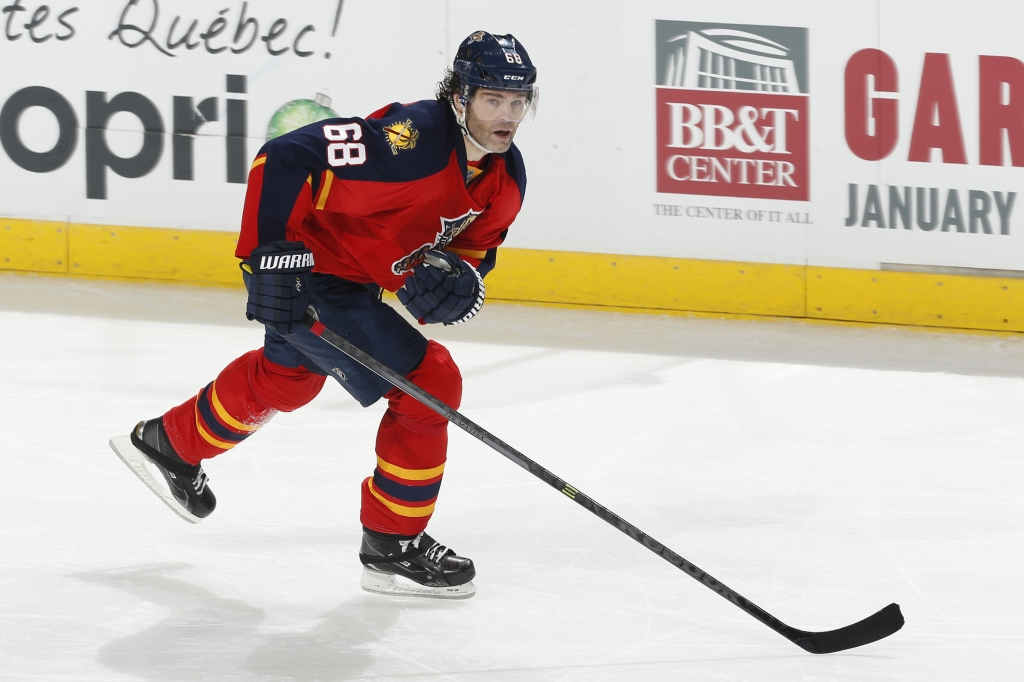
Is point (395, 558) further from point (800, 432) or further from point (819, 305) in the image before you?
point (819, 305)

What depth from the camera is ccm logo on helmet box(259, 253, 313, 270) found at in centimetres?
251

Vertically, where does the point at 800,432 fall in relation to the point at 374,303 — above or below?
below

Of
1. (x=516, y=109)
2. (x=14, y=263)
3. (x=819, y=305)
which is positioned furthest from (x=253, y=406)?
(x=14, y=263)

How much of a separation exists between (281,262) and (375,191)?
224 millimetres

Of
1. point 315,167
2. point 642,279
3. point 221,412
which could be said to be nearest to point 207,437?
point 221,412

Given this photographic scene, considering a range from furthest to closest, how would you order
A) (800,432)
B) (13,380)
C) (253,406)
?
(13,380), (800,432), (253,406)

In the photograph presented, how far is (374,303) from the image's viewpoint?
9.06ft

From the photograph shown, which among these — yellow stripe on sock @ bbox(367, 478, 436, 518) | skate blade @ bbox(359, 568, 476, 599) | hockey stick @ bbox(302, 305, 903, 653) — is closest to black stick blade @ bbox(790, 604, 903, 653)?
hockey stick @ bbox(302, 305, 903, 653)

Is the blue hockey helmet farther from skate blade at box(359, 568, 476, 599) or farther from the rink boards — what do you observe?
the rink boards

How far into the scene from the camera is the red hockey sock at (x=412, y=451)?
106 inches

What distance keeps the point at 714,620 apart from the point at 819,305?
2927 millimetres

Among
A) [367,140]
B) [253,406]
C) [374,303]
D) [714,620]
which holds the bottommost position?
[714,620]

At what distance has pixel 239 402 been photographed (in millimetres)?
2840

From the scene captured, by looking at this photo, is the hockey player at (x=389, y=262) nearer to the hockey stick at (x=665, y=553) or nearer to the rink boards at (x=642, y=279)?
the hockey stick at (x=665, y=553)
